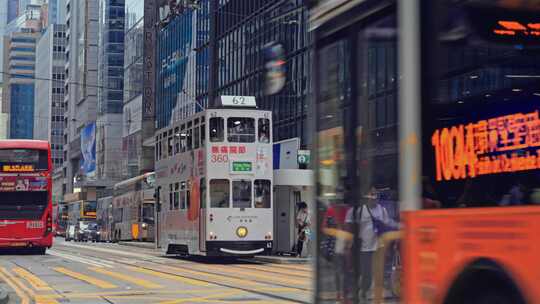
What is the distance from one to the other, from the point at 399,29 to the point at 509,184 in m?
1.60

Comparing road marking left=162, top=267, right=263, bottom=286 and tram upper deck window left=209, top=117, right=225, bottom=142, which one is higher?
tram upper deck window left=209, top=117, right=225, bottom=142

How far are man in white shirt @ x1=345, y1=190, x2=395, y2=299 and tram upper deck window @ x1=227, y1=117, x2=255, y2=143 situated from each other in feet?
64.9

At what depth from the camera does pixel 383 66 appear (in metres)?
6.34

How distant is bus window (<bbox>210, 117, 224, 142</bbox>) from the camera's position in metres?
26.4

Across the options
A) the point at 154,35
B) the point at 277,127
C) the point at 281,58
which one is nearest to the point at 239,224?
the point at 281,58

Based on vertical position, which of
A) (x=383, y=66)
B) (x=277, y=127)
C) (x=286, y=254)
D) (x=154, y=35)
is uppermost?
(x=154, y=35)

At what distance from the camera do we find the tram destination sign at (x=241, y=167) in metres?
26.3

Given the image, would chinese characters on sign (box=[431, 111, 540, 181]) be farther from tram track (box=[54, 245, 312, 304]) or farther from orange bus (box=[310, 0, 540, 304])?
tram track (box=[54, 245, 312, 304])

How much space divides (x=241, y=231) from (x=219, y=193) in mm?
1246

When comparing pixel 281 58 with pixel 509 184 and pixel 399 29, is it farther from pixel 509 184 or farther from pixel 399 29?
pixel 509 184

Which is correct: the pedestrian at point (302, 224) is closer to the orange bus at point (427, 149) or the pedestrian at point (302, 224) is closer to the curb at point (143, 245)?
the curb at point (143, 245)

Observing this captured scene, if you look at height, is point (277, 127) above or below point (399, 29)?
above

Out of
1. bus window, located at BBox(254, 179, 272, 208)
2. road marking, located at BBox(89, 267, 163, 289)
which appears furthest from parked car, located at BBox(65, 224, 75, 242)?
road marking, located at BBox(89, 267, 163, 289)

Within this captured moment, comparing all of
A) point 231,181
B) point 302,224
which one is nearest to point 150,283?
point 231,181
